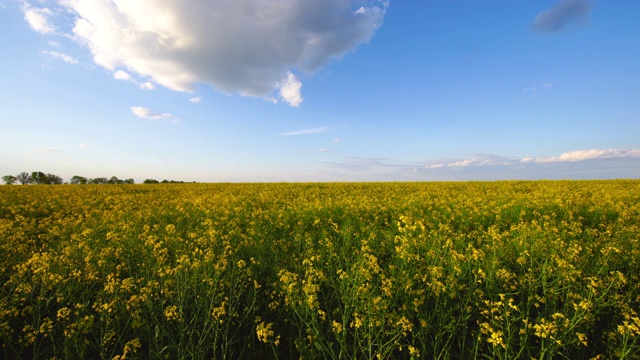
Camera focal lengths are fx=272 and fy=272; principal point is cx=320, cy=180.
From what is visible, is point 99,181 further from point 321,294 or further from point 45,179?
point 321,294

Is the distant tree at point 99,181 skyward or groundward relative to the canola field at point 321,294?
skyward

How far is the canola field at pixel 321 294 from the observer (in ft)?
8.98

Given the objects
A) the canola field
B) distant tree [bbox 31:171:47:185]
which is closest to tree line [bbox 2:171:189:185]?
distant tree [bbox 31:171:47:185]

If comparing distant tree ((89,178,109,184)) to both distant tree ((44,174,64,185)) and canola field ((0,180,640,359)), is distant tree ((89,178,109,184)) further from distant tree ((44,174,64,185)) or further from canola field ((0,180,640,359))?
canola field ((0,180,640,359))

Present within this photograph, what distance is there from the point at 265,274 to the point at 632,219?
10604 millimetres

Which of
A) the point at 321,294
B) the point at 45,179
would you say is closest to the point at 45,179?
the point at 45,179

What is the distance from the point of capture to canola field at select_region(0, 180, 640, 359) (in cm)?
274

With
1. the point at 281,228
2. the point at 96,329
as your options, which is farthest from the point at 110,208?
the point at 96,329

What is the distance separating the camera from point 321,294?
4055mm

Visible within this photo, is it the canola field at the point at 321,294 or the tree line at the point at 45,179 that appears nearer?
the canola field at the point at 321,294

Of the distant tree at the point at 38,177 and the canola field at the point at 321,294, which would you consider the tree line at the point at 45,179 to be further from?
the canola field at the point at 321,294

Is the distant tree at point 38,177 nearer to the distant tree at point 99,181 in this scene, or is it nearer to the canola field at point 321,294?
the distant tree at point 99,181

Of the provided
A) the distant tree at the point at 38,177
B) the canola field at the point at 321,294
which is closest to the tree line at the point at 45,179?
the distant tree at the point at 38,177

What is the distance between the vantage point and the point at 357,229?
23.2 ft
